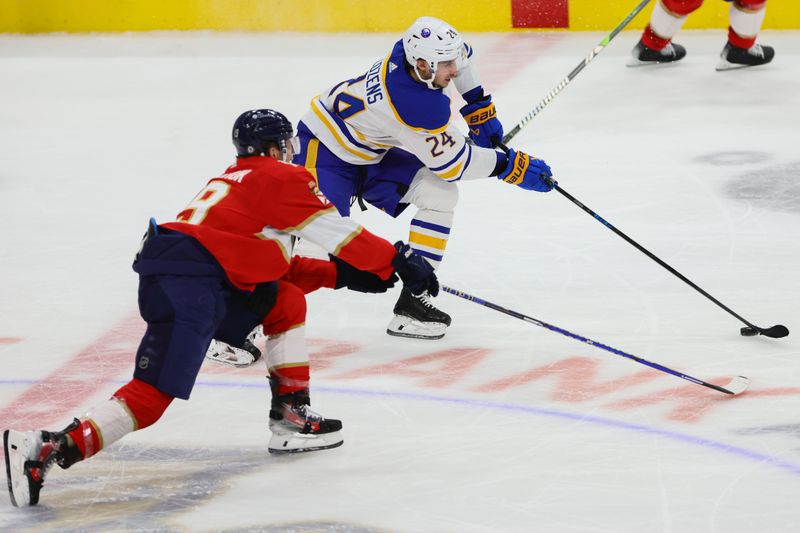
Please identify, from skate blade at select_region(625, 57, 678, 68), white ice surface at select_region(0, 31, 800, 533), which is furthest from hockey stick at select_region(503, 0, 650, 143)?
skate blade at select_region(625, 57, 678, 68)

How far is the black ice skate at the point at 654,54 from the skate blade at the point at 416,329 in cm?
323

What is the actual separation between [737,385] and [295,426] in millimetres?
1187

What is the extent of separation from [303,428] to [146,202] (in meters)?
2.40

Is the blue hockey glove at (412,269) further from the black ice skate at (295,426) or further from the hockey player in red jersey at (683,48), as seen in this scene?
the hockey player in red jersey at (683,48)

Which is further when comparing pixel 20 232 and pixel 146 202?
pixel 146 202

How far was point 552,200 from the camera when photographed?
514 centimetres

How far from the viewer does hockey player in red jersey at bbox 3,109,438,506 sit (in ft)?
9.52

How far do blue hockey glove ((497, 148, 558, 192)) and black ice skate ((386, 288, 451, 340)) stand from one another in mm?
440

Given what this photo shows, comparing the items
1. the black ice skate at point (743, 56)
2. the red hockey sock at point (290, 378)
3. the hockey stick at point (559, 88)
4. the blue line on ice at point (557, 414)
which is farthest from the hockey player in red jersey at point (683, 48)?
the red hockey sock at point (290, 378)

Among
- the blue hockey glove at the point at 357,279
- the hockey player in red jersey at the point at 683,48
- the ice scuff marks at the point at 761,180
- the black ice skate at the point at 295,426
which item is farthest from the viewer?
the hockey player in red jersey at the point at 683,48

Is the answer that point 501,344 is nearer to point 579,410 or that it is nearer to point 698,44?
point 579,410

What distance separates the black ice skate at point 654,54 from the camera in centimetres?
678

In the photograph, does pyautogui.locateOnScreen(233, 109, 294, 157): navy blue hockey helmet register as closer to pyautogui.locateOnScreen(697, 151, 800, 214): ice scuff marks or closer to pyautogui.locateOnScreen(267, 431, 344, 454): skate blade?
pyautogui.locateOnScreen(267, 431, 344, 454): skate blade

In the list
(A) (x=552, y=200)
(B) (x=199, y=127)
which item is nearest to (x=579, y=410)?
(A) (x=552, y=200)
